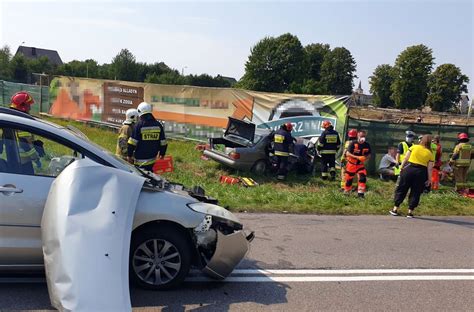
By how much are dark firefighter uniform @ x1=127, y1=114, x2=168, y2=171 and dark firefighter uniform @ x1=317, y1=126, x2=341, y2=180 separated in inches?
232

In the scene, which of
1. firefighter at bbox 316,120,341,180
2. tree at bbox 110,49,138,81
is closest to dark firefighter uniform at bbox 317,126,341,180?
firefighter at bbox 316,120,341,180

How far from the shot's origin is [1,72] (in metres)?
65.1

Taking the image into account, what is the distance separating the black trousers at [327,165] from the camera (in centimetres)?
1228

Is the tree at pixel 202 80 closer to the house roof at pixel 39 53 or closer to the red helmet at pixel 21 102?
the house roof at pixel 39 53

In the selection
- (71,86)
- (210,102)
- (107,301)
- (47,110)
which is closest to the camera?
(107,301)

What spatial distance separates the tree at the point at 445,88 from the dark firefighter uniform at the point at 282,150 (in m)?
60.4

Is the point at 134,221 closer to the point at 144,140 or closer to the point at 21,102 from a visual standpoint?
the point at 144,140

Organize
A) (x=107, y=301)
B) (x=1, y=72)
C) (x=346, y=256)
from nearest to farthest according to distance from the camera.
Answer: (x=107, y=301) < (x=346, y=256) < (x=1, y=72)

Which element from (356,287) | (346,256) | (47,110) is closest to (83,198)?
(356,287)

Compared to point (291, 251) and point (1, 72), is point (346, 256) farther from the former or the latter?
point (1, 72)

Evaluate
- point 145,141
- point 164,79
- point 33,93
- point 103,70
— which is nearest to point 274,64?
point 164,79

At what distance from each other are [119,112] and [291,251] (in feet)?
50.5

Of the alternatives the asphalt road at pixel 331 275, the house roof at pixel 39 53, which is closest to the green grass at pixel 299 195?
the asphalt road at pixel 331 275

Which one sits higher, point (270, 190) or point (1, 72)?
point (1, 72)
